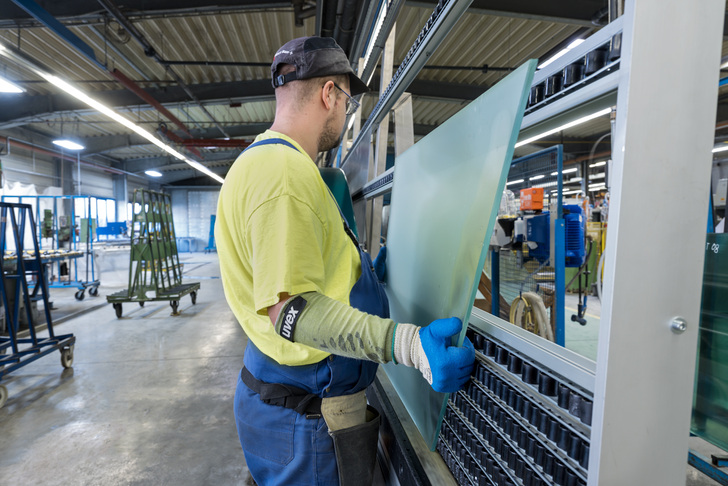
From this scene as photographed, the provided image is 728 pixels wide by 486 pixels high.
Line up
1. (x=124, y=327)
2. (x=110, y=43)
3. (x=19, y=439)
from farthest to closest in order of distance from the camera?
(x=110, y=43) < (x=124, y=327) < (x=19, y=439)

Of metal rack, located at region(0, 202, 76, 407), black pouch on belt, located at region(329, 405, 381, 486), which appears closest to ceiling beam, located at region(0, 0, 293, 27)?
metal rack, located at region(0, 202, 76, 407)

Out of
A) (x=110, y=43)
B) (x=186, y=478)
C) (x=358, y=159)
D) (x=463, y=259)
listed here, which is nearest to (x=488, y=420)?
(x=463, y=259)

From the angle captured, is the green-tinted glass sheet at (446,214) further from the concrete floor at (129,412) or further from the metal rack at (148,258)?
the metal rack at (148,258)

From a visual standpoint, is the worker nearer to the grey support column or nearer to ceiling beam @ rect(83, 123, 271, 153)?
the grey support column

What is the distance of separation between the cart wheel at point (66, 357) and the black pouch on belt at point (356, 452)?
13.6 feet

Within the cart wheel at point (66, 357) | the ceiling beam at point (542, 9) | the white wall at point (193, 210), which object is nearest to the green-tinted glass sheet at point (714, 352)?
the ceiling beam at point (542, 9)

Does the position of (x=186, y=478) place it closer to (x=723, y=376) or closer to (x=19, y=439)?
(x=19, y=439)

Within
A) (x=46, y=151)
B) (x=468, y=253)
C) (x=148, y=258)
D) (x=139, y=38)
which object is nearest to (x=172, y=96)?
(x=139, y=38)

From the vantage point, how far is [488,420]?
0.80 meters

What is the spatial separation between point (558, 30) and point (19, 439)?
24.9ft

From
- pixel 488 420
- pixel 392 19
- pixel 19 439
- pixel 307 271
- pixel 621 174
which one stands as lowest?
pixel 19 439

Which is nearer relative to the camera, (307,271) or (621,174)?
(621,174)

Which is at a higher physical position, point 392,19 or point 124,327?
point 392,19

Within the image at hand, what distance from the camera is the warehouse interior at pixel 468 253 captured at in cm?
51
